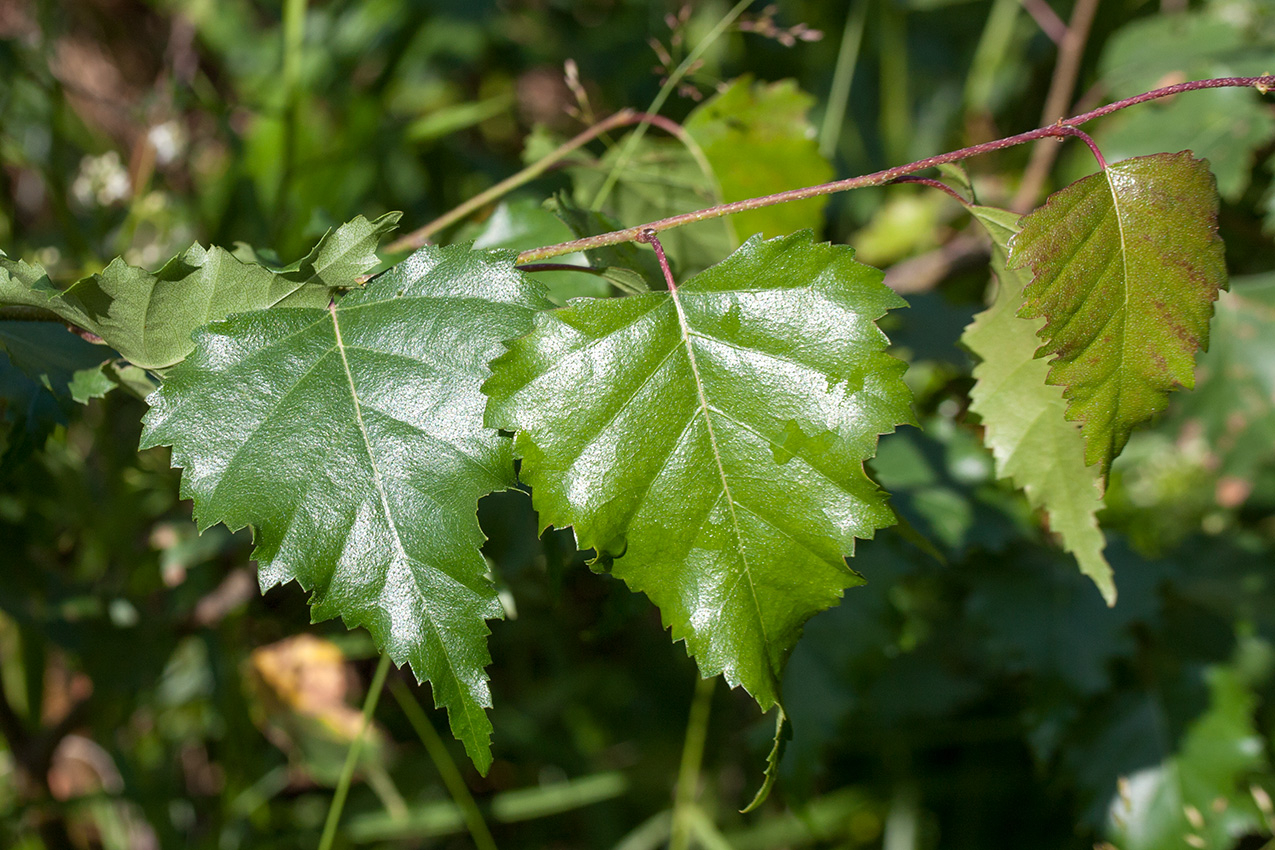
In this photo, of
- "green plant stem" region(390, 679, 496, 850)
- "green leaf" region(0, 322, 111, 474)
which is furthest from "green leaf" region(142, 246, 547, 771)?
"green plant stem" region(390, 679, 496, 850)

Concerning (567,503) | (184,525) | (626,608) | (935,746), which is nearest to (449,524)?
(567,503)

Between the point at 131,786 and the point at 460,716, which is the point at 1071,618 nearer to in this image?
the point at 460,716

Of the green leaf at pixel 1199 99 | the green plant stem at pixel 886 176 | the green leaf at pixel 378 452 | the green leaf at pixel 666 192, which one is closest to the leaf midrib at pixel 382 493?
the green leaf at pixel 378 452

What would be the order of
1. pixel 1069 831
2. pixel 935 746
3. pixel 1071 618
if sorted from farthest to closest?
pixel 935 746, pixel 1069 831, pixel 1071 618

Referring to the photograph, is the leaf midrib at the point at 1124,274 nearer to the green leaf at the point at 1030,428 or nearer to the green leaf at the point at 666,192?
the green leaf at the point at 1030,428

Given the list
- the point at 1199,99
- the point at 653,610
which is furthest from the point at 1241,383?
the point at 653,610

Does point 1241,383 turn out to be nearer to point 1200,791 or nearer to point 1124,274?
point 1200,791

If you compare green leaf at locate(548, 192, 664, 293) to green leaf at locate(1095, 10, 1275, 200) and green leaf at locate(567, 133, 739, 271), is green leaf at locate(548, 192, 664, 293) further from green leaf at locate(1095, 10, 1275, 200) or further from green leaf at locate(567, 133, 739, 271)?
green leaf at locate(1095, 10, 1275, 200)
